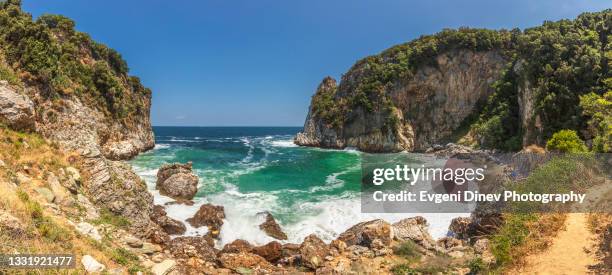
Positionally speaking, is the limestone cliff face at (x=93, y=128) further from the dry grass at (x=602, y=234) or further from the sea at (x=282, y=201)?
the dry grass at (x=602, y=234)

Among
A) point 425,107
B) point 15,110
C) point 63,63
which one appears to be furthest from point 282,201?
point 425,107

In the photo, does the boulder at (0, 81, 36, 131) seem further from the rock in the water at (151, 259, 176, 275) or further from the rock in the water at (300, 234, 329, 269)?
the rock in the water at (300, 234, 329, 269)

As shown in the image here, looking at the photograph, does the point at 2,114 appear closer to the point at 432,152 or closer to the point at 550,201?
the point at 550,201

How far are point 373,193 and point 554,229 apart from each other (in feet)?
50.8

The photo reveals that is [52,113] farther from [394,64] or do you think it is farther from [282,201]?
[394,64]

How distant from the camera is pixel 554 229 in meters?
9.95

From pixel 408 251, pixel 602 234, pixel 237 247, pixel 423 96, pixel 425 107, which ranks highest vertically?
pixel 423 96

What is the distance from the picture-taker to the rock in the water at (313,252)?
1314 cm

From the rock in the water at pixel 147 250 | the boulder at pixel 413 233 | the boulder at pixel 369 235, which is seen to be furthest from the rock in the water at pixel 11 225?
the boulder at pixel 413 233

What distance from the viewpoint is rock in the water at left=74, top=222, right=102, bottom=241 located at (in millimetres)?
9102

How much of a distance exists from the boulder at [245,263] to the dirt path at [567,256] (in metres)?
9.25

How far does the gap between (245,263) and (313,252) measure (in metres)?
3.07

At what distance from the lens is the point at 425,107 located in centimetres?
6300

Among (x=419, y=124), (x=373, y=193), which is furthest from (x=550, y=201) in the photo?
(x=419, y=124)
